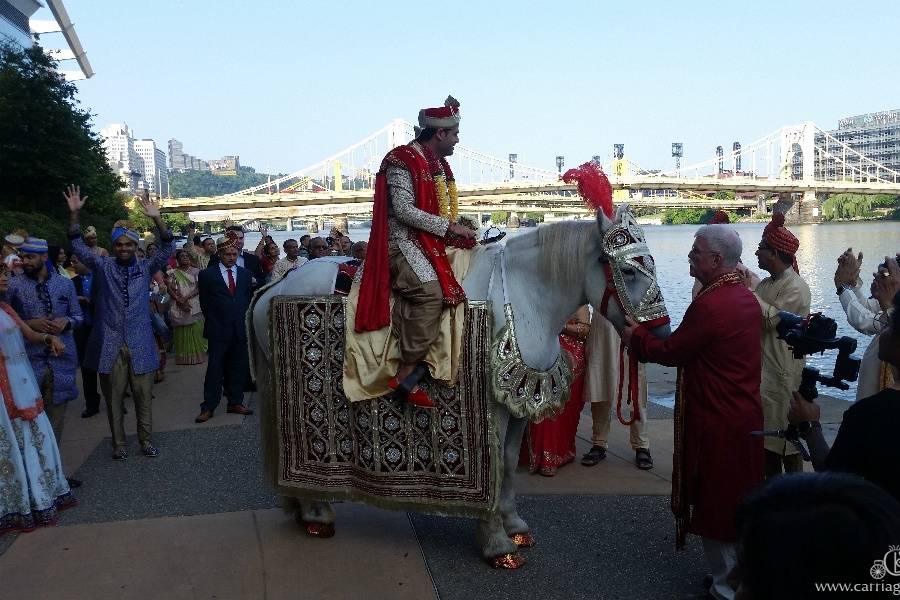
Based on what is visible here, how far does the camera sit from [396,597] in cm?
381

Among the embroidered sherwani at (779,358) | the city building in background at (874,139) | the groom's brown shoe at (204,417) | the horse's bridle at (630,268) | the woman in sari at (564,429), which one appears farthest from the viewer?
the city building in background at (874,139)

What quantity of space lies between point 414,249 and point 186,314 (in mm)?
7639

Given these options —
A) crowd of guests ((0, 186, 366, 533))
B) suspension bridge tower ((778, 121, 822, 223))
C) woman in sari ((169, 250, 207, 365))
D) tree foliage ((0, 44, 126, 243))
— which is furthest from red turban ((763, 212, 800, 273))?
suspension bridge tower ((778, 121, 822, 223))

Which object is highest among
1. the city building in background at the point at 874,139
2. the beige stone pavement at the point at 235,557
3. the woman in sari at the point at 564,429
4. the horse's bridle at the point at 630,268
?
the city building in background at the point at 874,139

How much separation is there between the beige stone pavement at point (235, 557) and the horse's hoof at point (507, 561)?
1.22ft

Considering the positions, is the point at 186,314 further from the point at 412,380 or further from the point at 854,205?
the point at 854,205

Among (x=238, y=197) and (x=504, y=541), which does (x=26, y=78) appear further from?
(x=238, y=197)

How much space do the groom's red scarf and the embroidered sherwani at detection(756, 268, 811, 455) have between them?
6.35 ft

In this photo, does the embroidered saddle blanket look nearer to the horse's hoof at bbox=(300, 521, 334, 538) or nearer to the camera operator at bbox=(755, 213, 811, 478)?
the horse's hoof at bbox=(300, 521, 334, 538)

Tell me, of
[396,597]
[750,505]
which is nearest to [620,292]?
[396,597]

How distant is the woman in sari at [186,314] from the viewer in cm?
1050

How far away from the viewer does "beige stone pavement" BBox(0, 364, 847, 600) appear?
3910 mm

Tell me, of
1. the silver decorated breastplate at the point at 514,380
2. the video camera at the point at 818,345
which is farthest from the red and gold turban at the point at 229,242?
the video camera at the point at 818,345

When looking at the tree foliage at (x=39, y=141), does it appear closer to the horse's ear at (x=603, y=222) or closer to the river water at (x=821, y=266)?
the river water at (x=821, y=266)
